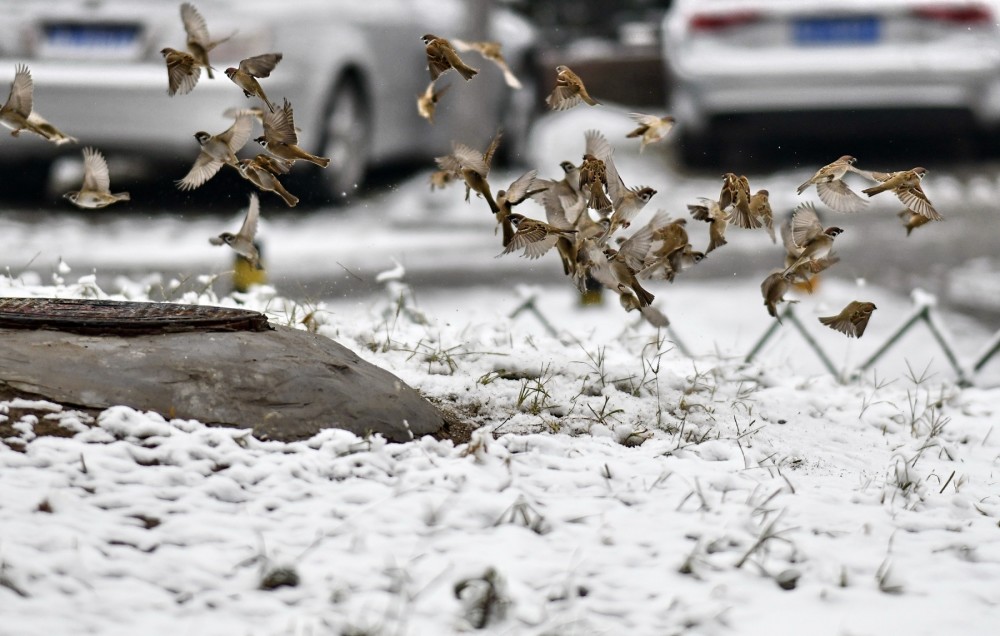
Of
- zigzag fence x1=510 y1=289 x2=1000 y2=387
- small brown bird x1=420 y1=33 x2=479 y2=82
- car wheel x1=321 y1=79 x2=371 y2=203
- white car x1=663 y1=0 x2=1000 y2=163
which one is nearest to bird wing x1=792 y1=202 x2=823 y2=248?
small brown bird x1=420 y1=33 x2=479 y2=82

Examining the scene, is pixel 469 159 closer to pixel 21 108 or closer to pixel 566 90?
pixel 566 90

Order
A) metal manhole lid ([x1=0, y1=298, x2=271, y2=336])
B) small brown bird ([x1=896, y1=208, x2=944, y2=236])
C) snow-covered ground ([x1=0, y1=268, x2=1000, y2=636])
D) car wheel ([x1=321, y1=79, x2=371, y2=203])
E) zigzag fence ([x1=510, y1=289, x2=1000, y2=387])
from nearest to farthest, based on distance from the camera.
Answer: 1. snow-covered ground ([x1=0, y1=268, x2=1000, y2=636])
2. metal manhole lid ([x1=0, y1=298, x2=271, y2=336])
3. small brown bird ([x1=896, y1=208, x2=944, y2=236])
4. zigzag fence ([x1=510, y1=289, x2=1000, y2=387])
5. car wheel ([x1=321, y1=79, x2=371, y2=203])

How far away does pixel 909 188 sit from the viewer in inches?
118

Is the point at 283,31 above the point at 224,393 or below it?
above

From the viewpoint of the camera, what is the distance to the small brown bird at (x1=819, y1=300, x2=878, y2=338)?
3.01 metres

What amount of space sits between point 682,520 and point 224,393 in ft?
2.98

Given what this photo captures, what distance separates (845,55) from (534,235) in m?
4.55

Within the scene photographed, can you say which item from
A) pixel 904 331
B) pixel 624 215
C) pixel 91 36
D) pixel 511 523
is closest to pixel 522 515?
pixel 511 523

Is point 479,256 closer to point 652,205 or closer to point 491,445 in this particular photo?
point 652,205

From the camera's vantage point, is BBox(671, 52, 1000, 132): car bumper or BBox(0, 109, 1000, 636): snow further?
BBox(671, 52, 1000, 132): car bumper

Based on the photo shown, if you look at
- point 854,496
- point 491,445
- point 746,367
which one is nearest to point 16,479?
point 491,445

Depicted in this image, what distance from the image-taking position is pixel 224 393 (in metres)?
2.49

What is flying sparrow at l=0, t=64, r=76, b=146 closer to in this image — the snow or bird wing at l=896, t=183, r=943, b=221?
the snow

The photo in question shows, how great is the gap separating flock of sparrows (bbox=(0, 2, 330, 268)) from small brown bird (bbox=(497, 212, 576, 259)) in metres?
0.47
